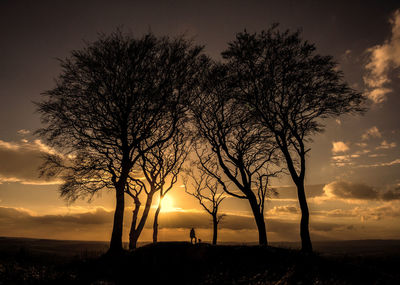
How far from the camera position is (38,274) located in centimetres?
973

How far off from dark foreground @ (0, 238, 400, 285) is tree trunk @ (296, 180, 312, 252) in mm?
3245

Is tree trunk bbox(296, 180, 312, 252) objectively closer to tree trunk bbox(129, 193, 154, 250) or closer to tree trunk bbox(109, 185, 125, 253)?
tree trunk bbox(109, 185, 125, 253)

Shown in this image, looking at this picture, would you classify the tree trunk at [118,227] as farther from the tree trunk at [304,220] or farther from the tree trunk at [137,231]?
the tree trunk at [304,220]

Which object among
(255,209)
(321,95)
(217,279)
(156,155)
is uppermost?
(321,95)

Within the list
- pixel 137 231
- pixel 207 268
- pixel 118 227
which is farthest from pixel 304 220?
pixel 137 231

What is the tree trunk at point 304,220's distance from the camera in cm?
1616

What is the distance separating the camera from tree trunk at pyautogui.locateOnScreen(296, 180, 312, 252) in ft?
53.0

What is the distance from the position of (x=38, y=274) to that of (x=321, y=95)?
18196mm

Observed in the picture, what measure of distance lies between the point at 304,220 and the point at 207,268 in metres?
7.81

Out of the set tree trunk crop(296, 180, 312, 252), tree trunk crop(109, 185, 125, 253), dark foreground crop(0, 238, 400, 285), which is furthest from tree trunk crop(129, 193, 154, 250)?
tree trunk crop(296, 180, 312, 252)

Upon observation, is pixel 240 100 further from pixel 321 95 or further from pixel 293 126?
pixel 321 95

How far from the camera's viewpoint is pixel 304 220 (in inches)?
659

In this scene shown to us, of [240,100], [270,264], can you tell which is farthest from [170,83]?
[270,264]

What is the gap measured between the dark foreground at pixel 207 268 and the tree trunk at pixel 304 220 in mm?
3245
